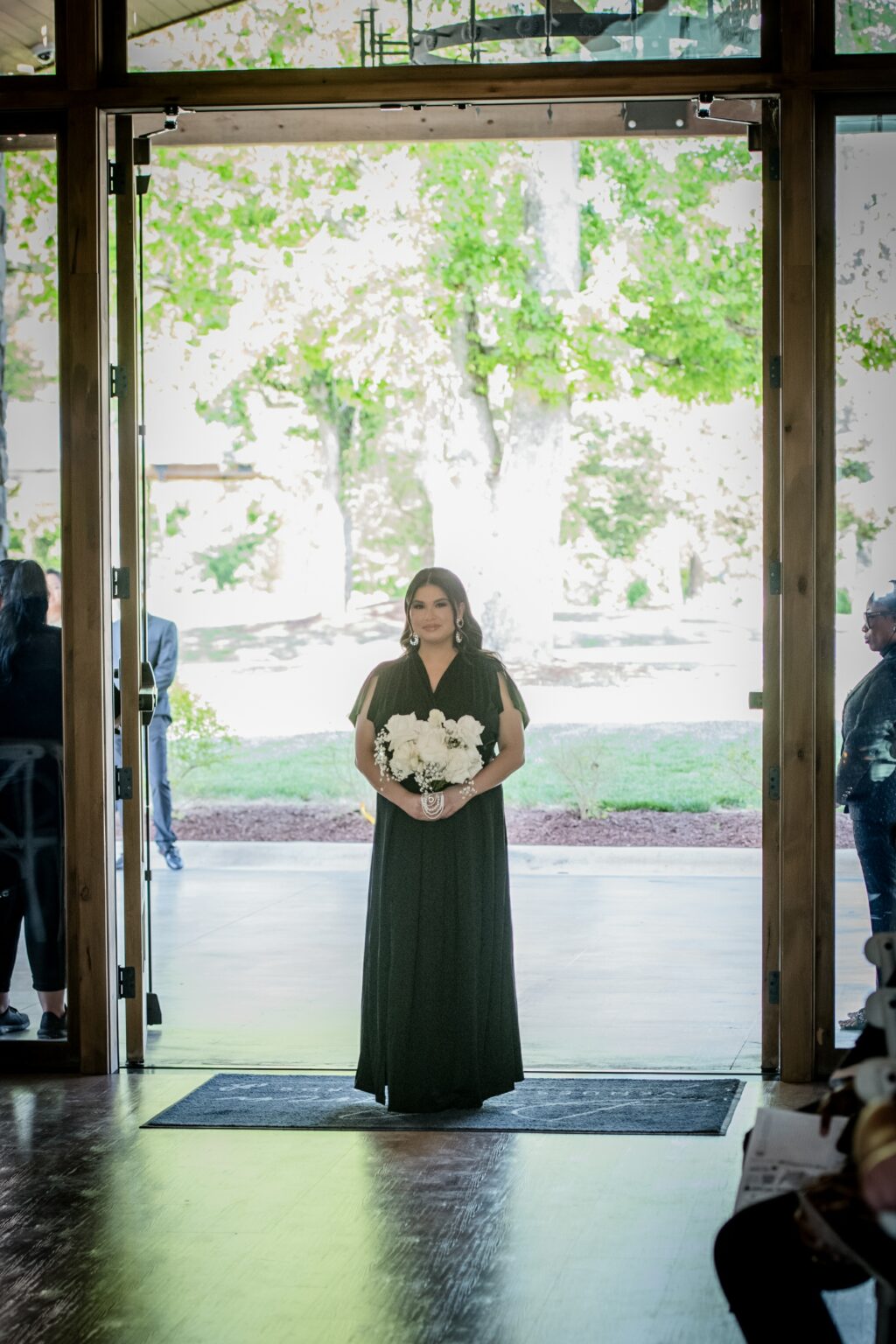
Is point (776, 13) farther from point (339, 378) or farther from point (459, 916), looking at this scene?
point (339, 378)

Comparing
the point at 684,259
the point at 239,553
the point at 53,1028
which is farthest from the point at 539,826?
the point at 53,1028

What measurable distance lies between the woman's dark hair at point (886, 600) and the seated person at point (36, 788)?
2.42m

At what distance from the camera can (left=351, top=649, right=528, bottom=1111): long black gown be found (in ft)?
14.6

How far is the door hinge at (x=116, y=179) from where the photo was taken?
15.9ft

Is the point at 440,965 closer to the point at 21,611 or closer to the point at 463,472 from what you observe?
the point at 21,611

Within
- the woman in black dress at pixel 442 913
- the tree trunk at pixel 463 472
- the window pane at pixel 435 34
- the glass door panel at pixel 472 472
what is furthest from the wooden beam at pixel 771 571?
the tree trunk at pixel 463 472

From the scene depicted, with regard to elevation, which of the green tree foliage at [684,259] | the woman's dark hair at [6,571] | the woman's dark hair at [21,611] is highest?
the green tree foliage at [684,259]

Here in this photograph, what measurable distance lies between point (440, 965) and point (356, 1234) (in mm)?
1089

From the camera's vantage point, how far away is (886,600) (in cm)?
463

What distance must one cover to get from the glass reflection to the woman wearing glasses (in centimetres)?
235

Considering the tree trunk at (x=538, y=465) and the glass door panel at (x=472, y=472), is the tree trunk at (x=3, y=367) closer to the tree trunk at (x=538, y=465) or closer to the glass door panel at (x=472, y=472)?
the glass door panel at (x=472, y=472)

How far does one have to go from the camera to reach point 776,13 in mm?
4648

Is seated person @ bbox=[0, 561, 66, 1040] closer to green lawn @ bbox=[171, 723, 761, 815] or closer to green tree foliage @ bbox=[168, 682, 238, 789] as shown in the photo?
green tree foliage @ bbox=[168, 682, 238, 789]

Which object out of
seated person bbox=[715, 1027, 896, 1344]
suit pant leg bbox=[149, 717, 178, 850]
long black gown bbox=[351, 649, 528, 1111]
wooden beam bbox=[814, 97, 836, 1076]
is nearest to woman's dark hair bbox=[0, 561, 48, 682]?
long black gown bbox=[351, 649, 528, 1111]
